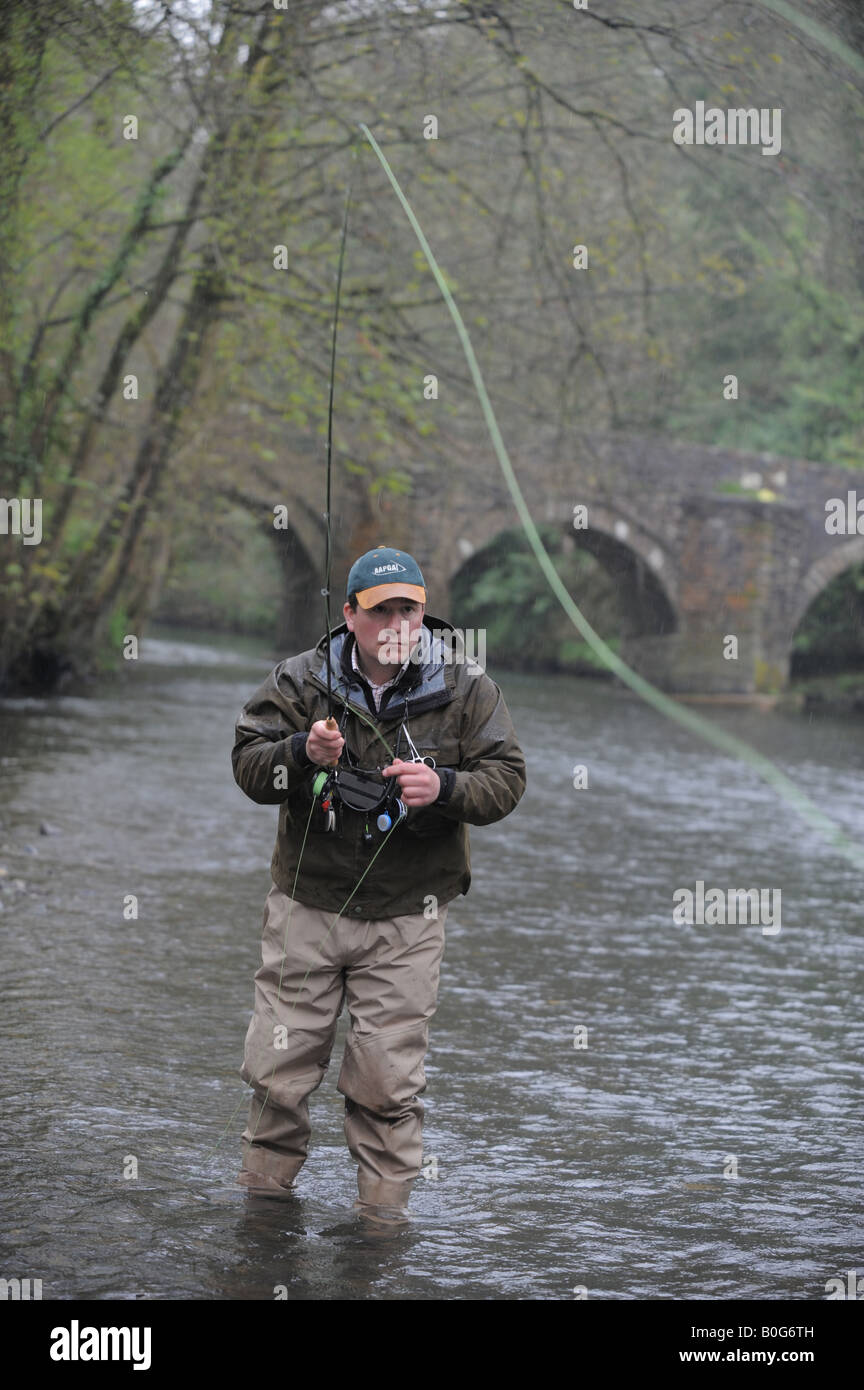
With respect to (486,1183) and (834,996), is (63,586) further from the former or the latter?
(486,1183)

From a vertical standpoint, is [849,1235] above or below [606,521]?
below

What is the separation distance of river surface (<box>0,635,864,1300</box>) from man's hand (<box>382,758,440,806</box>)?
1.20 meters

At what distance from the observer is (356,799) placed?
15.4 ft

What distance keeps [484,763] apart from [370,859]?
0.40m

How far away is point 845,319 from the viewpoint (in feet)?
113

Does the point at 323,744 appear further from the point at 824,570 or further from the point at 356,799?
the point at 824,570

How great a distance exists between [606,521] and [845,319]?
6213mm

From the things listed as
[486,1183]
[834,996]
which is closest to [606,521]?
[834,996]
